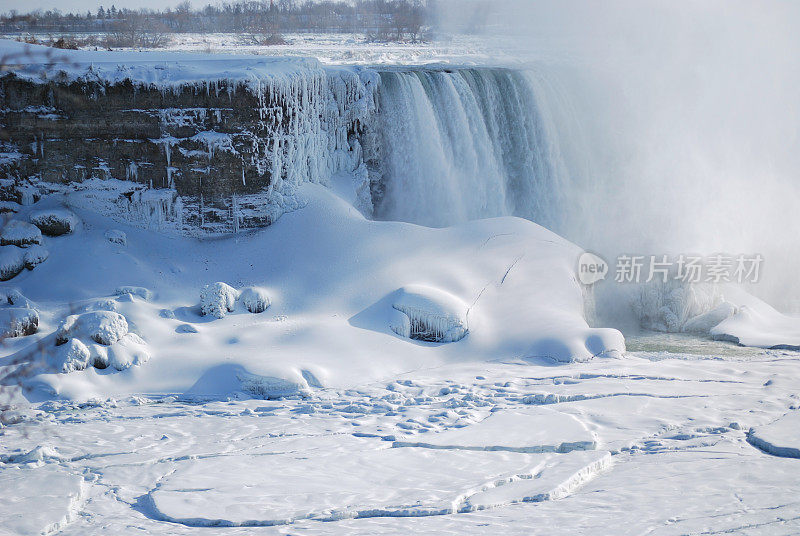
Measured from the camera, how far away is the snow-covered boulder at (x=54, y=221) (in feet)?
29.9

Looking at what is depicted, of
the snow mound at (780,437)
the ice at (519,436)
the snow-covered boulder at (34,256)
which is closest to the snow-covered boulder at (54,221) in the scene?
the snow-covered boulder at (34,256)

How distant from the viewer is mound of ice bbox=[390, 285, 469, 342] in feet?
27.0

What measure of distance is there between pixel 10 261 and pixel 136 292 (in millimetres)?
1486

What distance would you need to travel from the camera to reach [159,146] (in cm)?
933

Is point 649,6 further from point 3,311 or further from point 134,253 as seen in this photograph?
point 3,311

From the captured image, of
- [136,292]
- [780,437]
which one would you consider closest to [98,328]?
[136,292]

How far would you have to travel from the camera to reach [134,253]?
927 centimetres

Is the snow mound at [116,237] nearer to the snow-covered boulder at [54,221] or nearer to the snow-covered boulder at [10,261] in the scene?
the snow-covered boulder at [54,221]

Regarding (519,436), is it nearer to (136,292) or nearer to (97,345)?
(97,345)

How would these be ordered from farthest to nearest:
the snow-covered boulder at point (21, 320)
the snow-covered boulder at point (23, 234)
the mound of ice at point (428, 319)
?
1. the snow-covered boulder at point (23, 234)
2. the mound of ice at point (428, 319)
3. the snow-covered boulder at point (21, 320)

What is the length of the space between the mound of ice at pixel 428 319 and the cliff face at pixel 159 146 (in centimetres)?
232

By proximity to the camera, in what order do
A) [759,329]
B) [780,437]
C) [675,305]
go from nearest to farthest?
1. [780,437]
2. [759,329]
3. [675,305]

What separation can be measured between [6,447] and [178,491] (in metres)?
1.60

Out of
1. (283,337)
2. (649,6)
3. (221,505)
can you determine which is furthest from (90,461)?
(649,6)
